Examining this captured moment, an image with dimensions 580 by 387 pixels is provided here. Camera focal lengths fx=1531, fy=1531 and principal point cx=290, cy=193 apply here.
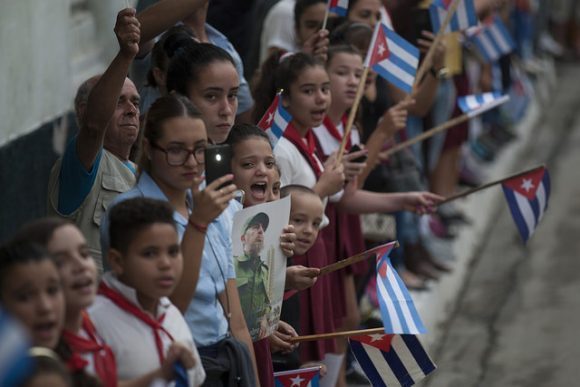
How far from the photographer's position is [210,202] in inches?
188

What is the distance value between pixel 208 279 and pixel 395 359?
4.04 feet

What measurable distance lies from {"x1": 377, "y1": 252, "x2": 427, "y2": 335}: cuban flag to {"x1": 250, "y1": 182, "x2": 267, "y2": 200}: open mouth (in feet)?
1.81

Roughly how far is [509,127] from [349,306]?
7.86 metres

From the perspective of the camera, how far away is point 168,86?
6105mm

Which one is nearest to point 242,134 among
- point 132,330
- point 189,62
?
point 189,62

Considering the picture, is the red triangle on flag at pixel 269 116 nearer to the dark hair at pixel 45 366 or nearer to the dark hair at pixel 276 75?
the dark hair at pixel 276 75

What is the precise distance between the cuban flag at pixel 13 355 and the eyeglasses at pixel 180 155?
4.41 feet

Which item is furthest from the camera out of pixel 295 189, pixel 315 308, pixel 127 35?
pixel 315 308

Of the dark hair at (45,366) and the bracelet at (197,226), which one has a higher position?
the bracelet at (197,226)

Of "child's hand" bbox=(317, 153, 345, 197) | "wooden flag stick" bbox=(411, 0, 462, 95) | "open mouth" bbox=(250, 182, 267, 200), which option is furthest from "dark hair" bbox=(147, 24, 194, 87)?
"wooden flag stick" bbox=(411, 0, 462, 95)

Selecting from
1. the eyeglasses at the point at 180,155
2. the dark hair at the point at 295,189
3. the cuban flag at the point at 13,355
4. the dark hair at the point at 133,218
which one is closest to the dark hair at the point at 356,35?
the dark hair at the point at 295,189

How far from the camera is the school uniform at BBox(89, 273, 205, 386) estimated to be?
4465 millimetres

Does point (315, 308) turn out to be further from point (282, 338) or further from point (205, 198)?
point (205, 198)

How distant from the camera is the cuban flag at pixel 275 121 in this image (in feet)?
21.2
